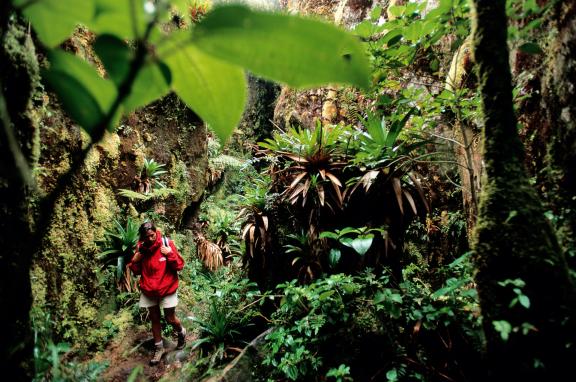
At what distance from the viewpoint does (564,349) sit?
111 centimetres

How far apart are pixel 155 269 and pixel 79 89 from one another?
441 cm

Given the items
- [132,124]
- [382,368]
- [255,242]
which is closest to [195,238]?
[132,124]

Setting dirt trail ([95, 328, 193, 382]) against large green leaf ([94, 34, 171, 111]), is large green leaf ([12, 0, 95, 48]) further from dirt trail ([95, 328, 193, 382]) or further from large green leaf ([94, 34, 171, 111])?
dirt trail ([95, 328, 193, 382])

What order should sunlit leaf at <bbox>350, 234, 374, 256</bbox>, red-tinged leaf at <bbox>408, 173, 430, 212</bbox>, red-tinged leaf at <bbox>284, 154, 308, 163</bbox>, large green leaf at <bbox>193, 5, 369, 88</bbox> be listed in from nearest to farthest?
large green leaf at <bbox>193, 5, 369, 88</bbox>, sunlit leaf at <bbox>350, 234, 374, 256</bbox>, red-tinged leaf at <bbox>408, 173, 430, 212</bbox>, red-tinged leaf at <bbox>284, 154, 308, 163</bbox>

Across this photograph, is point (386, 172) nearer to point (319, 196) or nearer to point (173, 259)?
point (319, 196)

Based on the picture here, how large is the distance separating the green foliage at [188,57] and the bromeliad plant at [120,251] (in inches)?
215

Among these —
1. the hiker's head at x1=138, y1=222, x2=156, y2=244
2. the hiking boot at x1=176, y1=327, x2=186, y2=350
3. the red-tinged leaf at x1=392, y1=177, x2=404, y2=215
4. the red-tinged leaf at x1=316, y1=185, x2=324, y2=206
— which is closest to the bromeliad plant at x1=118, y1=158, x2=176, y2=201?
the hiker's head at x1=138, y1=222, x2=156, y2=244

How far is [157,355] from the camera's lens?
4352mm

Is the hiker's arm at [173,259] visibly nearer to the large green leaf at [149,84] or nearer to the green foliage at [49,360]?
the green foliage at [49,360]

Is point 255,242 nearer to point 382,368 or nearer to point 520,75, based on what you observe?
point 382,368

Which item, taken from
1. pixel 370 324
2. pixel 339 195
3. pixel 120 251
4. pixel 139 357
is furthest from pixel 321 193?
pixel 120 251

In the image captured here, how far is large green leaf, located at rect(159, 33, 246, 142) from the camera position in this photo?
35 cm

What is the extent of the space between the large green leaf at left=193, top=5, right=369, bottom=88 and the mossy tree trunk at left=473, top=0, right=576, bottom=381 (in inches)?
52.1

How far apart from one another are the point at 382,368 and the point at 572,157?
71.4 inches
